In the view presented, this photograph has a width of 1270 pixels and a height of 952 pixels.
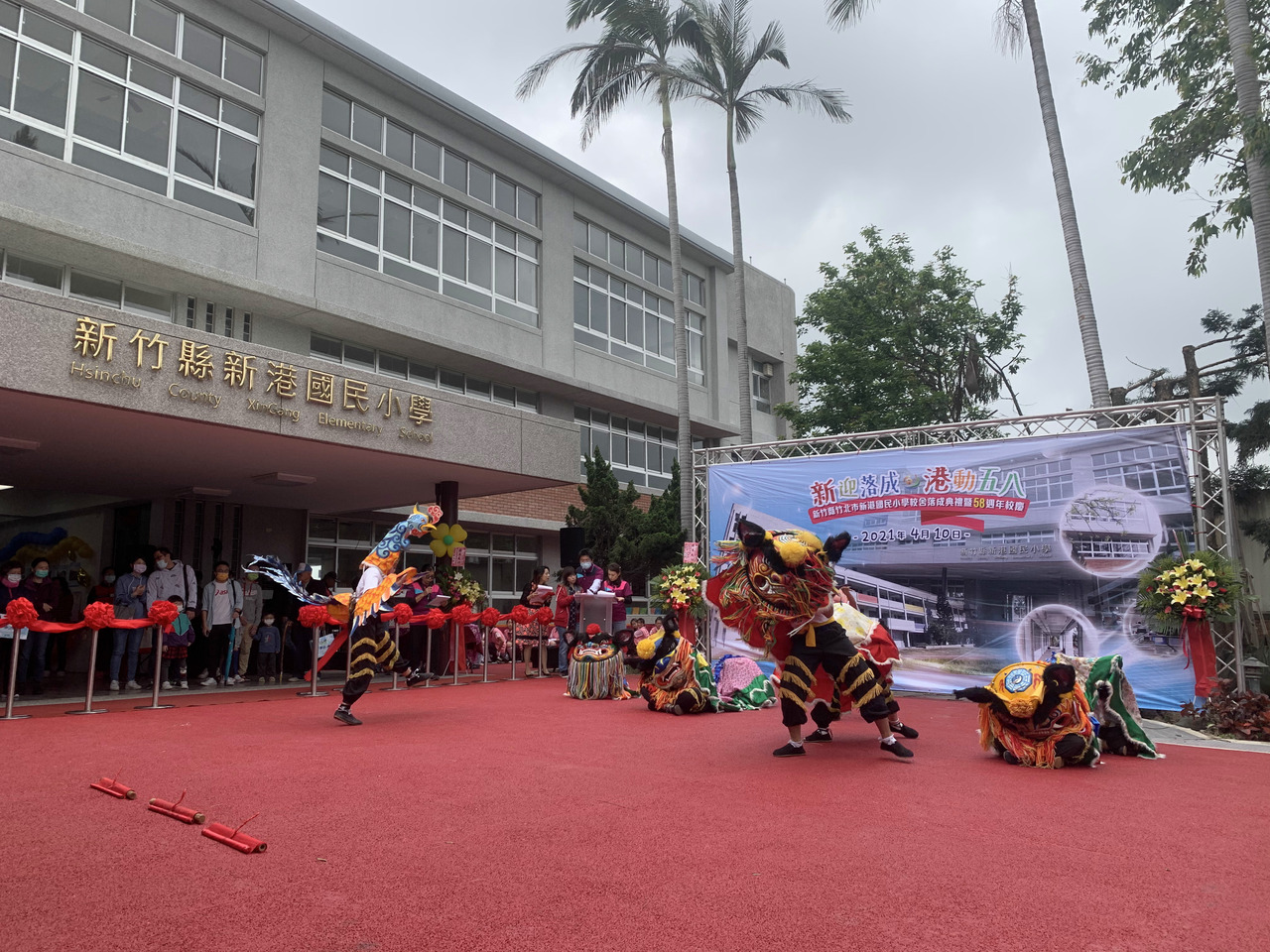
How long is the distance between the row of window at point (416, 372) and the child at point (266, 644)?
5.23 meters

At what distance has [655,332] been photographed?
2536 cm

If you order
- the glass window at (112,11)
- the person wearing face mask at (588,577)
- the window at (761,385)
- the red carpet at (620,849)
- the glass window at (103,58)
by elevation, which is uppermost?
the glass window at (112,11)

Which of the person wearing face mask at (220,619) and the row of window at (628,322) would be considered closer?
the person wearing face mask at (220,619)

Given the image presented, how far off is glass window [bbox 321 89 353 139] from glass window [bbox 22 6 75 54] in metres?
4.49

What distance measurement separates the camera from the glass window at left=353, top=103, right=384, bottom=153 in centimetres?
1798

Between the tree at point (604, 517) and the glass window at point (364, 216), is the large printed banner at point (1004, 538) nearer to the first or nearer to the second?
the tree at point (604, 517)

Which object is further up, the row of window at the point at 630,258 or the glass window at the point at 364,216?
the row of window at the point at 630,258

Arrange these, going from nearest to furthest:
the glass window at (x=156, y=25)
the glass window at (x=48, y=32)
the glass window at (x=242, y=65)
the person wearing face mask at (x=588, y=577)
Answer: the glass window at (x=48, y=32), the person wearing face mask at (x=588, y=577), the glass window at (x=156, y=25), the glass window at (x=242, y=65)

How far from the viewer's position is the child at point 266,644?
43.1 ft

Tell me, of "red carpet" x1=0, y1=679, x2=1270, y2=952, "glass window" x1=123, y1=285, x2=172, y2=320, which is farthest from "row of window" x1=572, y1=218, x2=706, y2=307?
"red carpet" x1=0, y1=679, x2=1270, y2=952

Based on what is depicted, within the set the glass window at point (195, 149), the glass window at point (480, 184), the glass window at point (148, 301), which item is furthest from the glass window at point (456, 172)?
the glass window at point (148, 301)

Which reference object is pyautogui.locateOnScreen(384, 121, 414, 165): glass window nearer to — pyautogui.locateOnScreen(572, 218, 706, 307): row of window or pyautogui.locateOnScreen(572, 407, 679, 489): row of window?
pyautogui.locateOnScreen(572, 218, 706, 307): row of window

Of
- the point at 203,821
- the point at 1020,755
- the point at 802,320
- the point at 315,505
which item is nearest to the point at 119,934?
the point at 203,821

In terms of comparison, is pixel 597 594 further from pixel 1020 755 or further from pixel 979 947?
pixel 979 947
